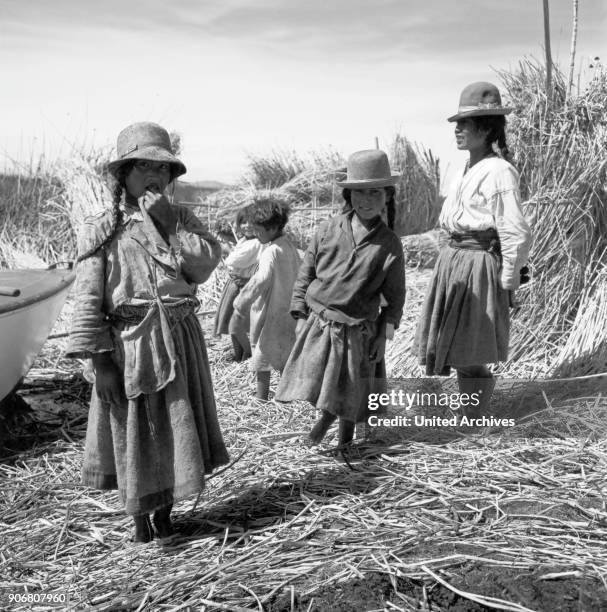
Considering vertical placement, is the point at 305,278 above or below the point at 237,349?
above

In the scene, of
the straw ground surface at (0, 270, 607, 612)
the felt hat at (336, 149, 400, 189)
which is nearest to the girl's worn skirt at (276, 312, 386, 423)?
the straw ground surface at (0, 270, 607, 612)

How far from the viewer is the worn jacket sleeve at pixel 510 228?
395 centimetres

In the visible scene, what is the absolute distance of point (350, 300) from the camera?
376 cm

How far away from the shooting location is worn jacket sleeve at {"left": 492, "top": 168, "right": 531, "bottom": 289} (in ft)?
13.0

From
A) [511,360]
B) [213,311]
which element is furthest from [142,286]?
[213,311]

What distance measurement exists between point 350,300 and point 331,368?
0.34 meters

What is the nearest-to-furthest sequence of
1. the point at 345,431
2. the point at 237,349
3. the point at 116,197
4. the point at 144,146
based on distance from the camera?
1. the point at 144,146
2. the point at 116,197
3. the point at 345,431
4. the point at 237,349

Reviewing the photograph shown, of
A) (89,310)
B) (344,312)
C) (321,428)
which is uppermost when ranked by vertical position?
(89,310)

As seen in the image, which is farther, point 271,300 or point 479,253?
point 271,300

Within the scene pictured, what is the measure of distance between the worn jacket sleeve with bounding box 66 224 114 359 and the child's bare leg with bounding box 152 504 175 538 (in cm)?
68

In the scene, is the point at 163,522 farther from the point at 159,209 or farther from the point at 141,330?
the point at 159,209

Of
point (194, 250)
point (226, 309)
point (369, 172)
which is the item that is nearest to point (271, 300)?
point (226, 309)

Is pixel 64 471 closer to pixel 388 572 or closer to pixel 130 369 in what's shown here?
pixel 130 369

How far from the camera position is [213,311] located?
804 centimetres
